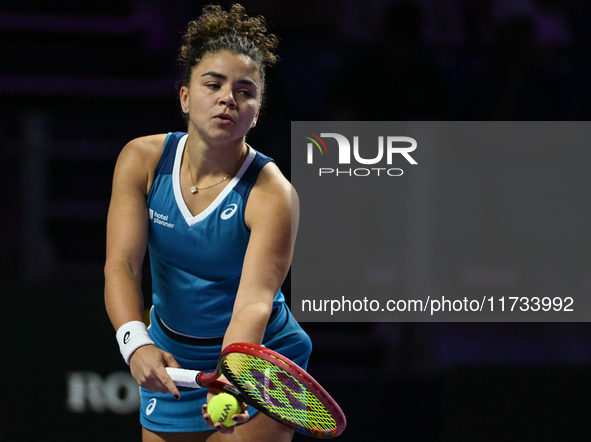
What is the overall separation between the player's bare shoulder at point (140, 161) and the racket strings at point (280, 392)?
0.70 m

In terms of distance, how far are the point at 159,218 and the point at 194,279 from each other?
218 mm

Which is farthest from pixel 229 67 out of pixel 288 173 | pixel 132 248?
pixel 288 173

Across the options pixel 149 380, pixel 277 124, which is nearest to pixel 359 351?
pixel 277 124

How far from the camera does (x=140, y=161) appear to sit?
242 centimetres

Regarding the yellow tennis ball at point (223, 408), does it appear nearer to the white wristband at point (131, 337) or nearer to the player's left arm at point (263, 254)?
the player's left arm at point (263, 254)

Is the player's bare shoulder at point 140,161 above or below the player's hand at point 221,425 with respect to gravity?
above

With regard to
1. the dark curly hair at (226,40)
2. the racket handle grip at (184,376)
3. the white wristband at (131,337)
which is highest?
the dark curly hair at (226,40)

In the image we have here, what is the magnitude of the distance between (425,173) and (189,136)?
1711mm

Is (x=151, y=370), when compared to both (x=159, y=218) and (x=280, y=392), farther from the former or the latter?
(x=159, y=218)

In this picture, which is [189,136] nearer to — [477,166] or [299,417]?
[299,417]

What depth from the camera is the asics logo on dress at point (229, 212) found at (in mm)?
2354

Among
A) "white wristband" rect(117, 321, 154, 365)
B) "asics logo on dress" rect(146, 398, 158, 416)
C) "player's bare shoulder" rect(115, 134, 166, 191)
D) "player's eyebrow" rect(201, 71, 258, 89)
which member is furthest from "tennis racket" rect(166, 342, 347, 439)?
"player's eyebrow" rect(201, 71, 258, 89)

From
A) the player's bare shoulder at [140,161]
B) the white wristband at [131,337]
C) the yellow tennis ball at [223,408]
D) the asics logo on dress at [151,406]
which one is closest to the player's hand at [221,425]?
the yellow tennis ball at [223,408]

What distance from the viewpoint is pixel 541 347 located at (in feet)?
13.6
